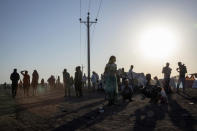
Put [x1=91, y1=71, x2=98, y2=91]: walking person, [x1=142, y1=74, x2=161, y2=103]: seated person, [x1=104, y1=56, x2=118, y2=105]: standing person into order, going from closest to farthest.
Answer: [x1=104, y1=56, x2=118, y2=105]: standing person → [x1=142, y1=74, x2=161, y2=103]: seated person → [x1=91, y1=71, x2=98, y2=91]: walking person

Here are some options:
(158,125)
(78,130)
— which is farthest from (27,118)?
(158,125)

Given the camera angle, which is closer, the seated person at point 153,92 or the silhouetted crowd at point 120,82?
the silhouetted crowd at point 120,82

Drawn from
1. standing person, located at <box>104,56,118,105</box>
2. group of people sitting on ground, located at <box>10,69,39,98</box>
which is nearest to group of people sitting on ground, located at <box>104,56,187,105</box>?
standing person, located at <box>104,56,118,105</box>

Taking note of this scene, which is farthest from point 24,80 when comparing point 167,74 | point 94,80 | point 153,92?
point 153,92

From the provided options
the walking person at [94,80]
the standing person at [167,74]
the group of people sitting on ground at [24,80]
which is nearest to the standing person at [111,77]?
the standing person at [167,74]

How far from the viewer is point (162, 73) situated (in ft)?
67.4

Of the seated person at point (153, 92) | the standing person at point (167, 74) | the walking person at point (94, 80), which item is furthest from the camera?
the walking person at point (94, 80)

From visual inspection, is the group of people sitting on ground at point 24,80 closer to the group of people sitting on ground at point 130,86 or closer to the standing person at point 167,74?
the group of people sitting on ground at point 130,86

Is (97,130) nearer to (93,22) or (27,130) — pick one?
(27,130)

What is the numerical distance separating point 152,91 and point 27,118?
7.16m

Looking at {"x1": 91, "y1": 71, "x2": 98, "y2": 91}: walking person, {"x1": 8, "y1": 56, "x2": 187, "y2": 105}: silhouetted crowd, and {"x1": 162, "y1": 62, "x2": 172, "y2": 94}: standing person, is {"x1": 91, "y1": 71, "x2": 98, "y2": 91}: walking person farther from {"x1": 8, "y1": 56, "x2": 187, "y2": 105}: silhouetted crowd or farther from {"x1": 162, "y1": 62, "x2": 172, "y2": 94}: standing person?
{"x1": 162, "y1": 62, "x2": 172, "y2": 94}: standing person

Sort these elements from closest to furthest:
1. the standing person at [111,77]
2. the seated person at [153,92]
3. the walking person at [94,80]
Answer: the standing person at [111,77]
the seated person at [153,92]
the walking person at [94,80]

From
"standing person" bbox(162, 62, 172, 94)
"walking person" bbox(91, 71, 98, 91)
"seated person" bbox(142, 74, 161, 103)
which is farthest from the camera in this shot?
"walking person" bbox(91, 71, 98, 91)

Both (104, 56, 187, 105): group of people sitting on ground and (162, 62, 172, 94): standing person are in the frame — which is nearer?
(104, 56, 187, 105): group of people sitting on ground
